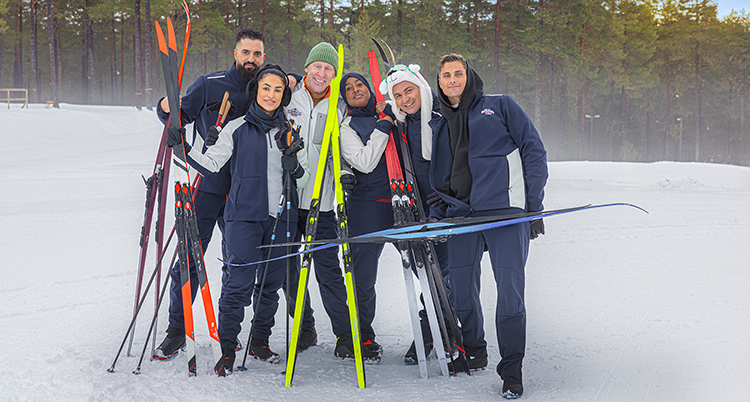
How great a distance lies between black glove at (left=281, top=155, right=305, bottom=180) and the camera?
2.79m

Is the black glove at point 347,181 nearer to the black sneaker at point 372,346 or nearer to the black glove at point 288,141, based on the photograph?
the black glove at point 288,141

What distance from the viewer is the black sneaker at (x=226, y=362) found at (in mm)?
2695

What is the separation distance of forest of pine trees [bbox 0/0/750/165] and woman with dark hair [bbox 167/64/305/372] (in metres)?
19.6

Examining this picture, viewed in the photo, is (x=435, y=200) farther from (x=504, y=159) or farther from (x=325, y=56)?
(x=325, y=56)

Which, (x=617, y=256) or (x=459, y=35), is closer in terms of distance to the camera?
(x=617, y=256)

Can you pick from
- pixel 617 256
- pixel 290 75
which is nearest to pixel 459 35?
pixel 617 256

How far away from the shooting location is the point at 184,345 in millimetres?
3076

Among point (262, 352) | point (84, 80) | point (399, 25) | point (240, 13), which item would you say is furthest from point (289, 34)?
point (262, 352)

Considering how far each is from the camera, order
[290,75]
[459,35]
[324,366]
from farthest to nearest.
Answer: [459,35], [290,75], [324,366]

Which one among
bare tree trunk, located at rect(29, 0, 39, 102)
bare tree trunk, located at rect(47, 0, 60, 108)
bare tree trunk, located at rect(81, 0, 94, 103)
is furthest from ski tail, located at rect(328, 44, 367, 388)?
bare tree trunk, located at rect(81, 0, 94, 103)

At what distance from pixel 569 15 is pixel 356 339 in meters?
22.8

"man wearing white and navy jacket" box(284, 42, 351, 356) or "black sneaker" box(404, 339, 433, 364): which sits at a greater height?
"man wearing white and navy jacket" box(284, 42, 351, 356)

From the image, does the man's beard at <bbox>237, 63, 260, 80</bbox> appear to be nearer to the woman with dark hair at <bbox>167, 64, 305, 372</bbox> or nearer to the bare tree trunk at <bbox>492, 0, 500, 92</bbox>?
the woman with dark hair at <bbox>167, 64, 305, 372</bbox>

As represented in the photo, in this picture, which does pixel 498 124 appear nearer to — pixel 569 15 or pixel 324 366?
pixel 324 366
